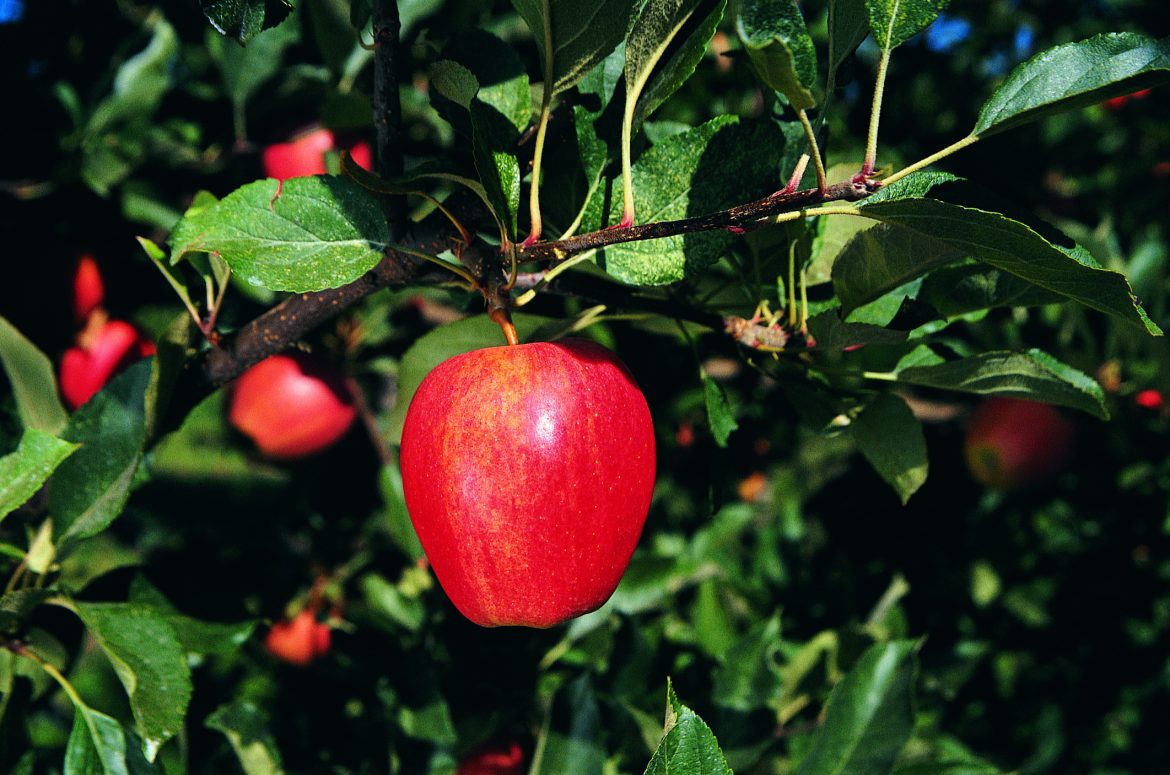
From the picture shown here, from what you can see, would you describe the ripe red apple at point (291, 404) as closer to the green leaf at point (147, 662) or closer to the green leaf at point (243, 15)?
the green leaf at point (147, 662)

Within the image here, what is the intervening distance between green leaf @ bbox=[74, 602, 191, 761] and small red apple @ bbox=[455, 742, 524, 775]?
0.34m

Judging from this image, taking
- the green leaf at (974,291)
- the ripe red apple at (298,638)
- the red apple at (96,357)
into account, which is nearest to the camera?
the green leaf at (974,291)

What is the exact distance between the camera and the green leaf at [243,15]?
0.47m

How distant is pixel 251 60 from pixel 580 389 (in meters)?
0.88

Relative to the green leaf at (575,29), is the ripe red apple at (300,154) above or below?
below

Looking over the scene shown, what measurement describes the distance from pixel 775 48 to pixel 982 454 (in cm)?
141

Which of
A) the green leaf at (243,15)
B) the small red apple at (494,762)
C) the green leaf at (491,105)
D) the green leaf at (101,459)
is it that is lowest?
the small red apple at (494,762)

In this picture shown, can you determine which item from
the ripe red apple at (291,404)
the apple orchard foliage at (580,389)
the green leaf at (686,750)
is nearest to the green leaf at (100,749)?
the apple orchard foliage at (580,389)

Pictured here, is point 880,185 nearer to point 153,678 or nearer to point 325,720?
point 153,678

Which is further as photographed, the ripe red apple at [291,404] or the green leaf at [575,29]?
the ripe red apple at [291,404]

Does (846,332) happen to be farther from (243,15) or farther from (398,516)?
(398,516)

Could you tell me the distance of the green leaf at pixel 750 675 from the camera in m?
0.88

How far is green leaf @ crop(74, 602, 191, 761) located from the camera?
1.96 ft

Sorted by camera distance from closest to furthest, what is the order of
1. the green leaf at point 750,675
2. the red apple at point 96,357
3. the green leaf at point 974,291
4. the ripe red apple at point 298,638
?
the green leaf at point 974,291 < the green leaf at point 750,675 < the red apple at point 96,357 < the ripe red apple at point 298,638
